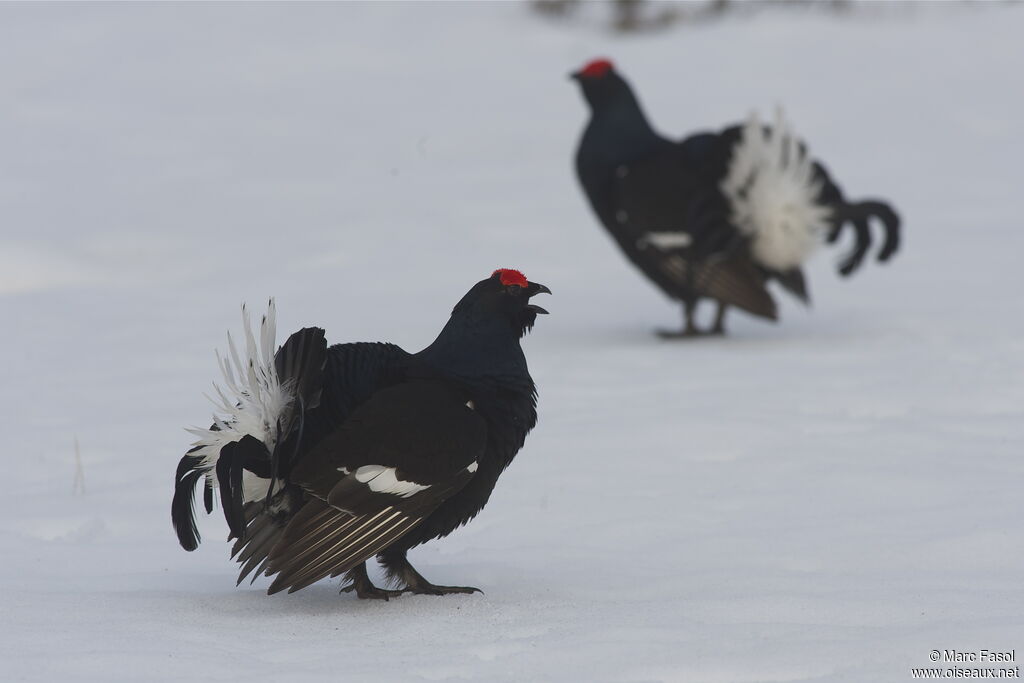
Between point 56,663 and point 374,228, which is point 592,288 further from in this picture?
point 56,663

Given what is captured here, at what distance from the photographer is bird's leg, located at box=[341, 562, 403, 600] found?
378 centimetres

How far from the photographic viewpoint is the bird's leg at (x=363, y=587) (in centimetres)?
378

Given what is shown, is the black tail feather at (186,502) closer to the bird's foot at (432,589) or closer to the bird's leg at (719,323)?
the bird's foot at (432,589)

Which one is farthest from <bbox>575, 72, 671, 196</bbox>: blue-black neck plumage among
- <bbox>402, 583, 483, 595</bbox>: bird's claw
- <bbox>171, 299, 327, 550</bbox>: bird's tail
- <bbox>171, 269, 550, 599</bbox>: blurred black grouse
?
<bbox>171, 299, 327, 550</bbox>: bird's tail

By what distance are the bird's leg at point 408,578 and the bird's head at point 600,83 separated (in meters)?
4.98

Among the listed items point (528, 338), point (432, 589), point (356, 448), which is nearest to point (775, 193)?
point (528, 338)

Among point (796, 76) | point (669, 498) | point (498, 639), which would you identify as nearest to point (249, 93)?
point (796, 76)

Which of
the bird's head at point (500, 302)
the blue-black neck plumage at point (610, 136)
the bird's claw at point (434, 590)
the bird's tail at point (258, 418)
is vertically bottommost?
the bird's claw at point (434, 590)

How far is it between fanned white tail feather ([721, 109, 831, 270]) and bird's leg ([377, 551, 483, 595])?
4.18 meters

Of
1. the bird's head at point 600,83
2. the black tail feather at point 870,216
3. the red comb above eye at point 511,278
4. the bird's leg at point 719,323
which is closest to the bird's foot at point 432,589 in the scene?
the red comb above eye at point 511,278

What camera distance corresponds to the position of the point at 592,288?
948 centimetres

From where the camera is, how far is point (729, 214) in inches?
302

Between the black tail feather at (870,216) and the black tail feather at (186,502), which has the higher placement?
the black tail feather at (870,216)

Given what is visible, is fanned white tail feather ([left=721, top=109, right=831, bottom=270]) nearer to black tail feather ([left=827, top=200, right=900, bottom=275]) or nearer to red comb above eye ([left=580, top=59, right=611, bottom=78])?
black tail feather ([left=827, top=200, right=900, bottom=275])
